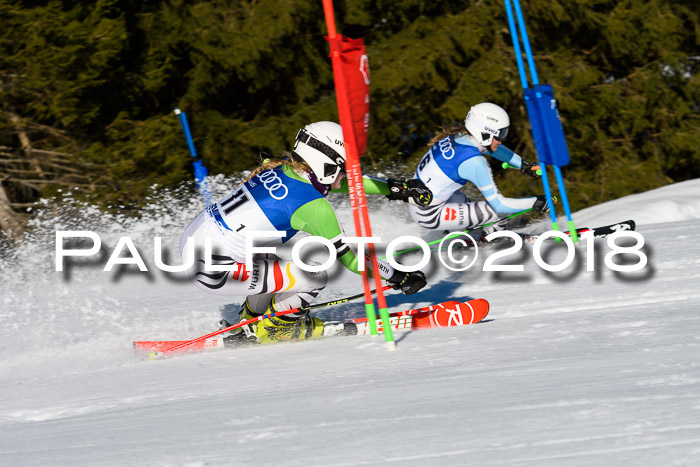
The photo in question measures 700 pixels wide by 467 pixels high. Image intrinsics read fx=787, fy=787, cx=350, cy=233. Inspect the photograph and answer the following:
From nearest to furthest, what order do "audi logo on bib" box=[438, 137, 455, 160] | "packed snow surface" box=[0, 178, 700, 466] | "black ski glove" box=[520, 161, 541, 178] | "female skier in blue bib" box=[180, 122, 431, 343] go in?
"packed snow surface" box=[0, 178, 700, 466], "female skier in blue bib" box=[180, 122, 431, 343], "audi logo on bib" box=[438, 137, 455, 160], "black ski glove" box=[520, 161, 541, 178]

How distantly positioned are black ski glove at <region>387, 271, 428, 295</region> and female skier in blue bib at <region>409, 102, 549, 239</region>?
7.60ft

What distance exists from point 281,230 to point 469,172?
2751 millimetres

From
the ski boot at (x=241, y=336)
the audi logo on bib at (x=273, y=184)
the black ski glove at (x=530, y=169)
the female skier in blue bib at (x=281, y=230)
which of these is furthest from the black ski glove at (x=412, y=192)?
the black ski glove at (x=530, y=169)

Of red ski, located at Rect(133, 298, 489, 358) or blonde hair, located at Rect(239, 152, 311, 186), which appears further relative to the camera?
red ski, located at Rect(133, 298, 489, 358)

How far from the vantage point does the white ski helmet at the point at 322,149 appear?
455 cm

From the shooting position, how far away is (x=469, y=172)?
691 centimetres

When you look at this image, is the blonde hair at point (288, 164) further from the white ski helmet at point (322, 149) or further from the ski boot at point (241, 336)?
the ski boot at point (241, 336)

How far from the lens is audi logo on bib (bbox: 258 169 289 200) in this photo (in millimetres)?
4527

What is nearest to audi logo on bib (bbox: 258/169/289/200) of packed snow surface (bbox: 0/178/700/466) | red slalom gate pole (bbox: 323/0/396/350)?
red slalom gate pole (bbox: 323/0/396/350)

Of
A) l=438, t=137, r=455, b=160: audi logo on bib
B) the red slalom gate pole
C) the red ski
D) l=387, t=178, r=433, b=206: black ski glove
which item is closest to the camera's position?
the red slalom gate pole

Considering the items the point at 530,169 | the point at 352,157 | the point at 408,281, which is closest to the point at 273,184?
the point at 352,157

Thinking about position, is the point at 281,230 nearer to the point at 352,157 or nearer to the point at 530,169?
the point at 352,157

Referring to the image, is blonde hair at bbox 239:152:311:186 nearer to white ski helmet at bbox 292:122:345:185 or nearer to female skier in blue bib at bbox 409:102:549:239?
white ski helmet at bbox 292:122:345:185

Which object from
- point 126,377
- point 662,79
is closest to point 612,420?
point 126,377
